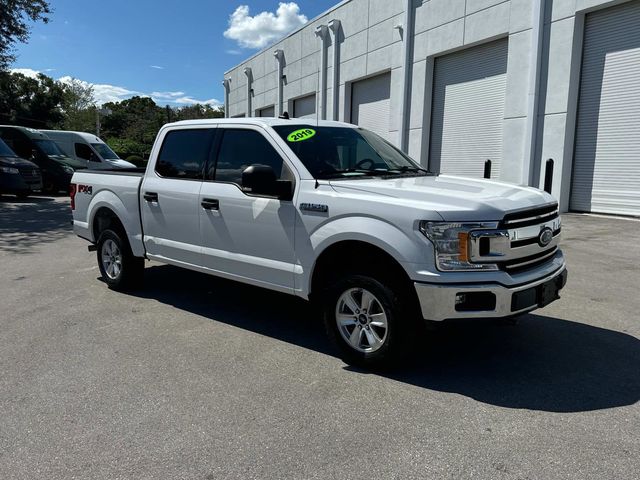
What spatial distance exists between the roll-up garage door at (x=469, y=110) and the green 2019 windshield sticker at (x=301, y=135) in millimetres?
11428

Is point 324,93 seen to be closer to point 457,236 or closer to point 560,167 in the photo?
point 560,167

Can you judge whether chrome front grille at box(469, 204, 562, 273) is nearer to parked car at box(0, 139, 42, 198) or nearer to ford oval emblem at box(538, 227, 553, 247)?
ford oval emblem at box(538, 227, 553, 247)

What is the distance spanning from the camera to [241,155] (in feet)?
16.4

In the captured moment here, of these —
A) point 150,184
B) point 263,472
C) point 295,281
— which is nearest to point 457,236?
point 295,281

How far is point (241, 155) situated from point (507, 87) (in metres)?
11.5

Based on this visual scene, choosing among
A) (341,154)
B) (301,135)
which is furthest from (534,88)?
(301,135)

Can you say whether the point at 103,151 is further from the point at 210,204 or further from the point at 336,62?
the point at 210,204

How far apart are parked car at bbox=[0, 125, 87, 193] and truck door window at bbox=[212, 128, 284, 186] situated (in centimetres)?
1628

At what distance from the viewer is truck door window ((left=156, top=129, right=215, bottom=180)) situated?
17.6 ft

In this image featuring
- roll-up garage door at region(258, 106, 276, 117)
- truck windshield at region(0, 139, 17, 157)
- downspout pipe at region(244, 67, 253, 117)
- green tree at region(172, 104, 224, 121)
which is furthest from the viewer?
green tree at region(172, 104, 224, 121)

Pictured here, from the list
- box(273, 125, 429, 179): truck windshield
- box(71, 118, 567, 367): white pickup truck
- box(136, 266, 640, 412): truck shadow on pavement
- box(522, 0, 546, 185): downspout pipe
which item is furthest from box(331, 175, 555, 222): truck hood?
box(522, 0, 546, 185): downspout pipe

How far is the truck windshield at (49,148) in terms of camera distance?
19.5 metres

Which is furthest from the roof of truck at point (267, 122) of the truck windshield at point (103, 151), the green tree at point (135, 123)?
the green tree at point (135, 123)

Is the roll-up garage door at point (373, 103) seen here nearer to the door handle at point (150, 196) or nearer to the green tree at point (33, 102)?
the door handle at point (150, 196)
